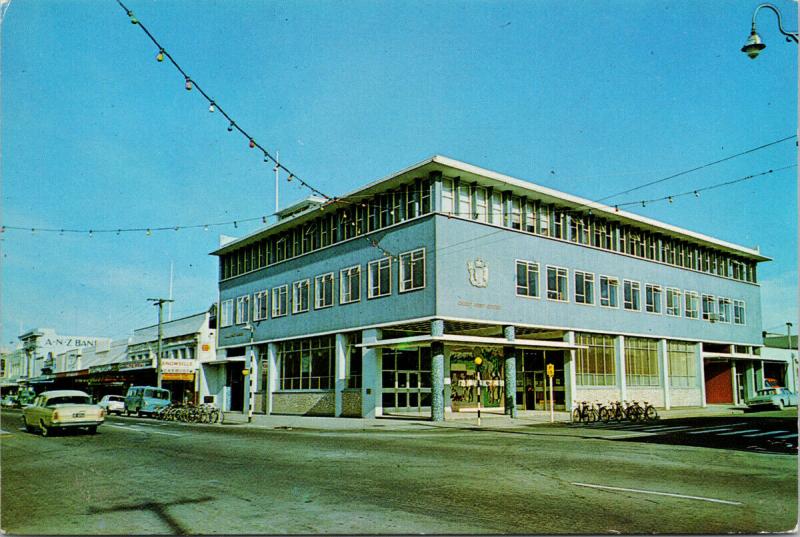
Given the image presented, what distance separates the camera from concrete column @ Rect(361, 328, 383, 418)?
1433 inches

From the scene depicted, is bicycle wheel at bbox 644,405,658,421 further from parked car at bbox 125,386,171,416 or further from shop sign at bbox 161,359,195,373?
shop sign at bbox 161,359,195,373

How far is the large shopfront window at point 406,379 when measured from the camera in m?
37.6

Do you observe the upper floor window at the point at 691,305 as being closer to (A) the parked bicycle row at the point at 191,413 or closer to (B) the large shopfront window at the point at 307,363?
(B) the large shopfront window at the point at 307,363

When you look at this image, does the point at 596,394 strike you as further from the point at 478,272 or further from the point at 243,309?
the point at 243,309

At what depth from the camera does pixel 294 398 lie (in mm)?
44875

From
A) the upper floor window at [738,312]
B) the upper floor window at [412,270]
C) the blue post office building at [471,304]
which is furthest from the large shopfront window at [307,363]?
the upper floor window at [738,312]

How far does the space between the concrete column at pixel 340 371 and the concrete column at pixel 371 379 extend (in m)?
2.52

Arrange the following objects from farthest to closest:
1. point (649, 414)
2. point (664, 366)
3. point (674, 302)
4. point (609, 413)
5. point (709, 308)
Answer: point (709, 308)
point (674, 302)
point (664, 366)
point (649, 414)
point (609, 413)

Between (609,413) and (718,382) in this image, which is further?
(718,382)

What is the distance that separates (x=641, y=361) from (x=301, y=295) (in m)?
23.3

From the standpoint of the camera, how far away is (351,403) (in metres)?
38.7

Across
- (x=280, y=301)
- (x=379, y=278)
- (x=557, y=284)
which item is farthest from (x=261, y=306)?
(x=557, y=284)

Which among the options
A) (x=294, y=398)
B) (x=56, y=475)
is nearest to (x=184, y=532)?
(x=56, y=475)

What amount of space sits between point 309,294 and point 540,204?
15.7 m
